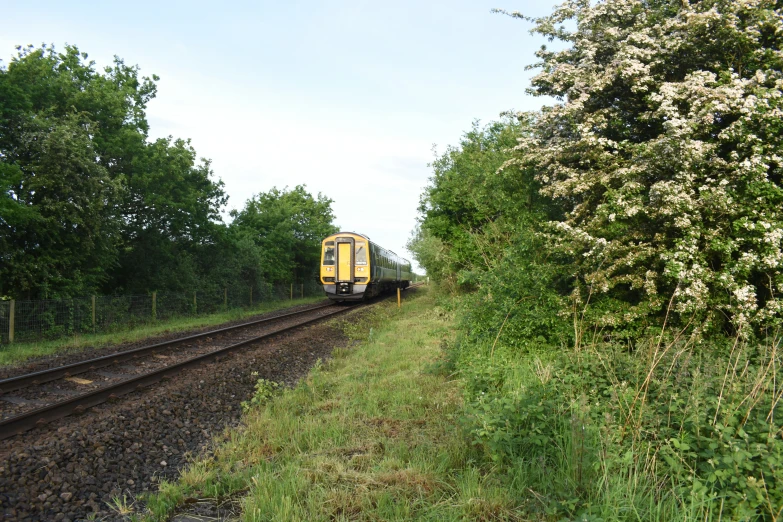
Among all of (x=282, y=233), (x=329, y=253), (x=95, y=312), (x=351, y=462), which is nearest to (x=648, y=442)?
(x=351, y=462)

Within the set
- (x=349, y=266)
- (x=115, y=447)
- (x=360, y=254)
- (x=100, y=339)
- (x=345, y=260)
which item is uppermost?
(x=360, y=254)

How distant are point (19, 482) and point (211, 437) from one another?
1.80m

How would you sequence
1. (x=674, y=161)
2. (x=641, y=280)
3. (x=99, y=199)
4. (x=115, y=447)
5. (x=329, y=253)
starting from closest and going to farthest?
(x=115, y=447) < (x=674, y=161) < (x=641, y=280) < (x=99, y=199) < (x=329, y=253)

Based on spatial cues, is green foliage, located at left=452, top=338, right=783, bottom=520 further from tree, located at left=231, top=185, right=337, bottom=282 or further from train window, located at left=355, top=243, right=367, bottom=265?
tree, located at left=231, top=185, right=337, bottom=282

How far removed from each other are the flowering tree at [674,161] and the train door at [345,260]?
15.7 meters

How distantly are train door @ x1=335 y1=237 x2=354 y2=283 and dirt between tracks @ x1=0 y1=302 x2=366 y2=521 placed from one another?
16.1 metres

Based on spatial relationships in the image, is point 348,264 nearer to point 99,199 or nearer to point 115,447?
point 99,199

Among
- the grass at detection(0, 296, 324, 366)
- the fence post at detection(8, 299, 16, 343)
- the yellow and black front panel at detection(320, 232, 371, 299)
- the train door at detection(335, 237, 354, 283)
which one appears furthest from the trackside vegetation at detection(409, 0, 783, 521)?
the train door at detection(335, 237, 354, 283)

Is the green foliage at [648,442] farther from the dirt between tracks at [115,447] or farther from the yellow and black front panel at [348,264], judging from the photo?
the yellow and black front panel at [348,264]

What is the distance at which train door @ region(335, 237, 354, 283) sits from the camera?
79.5 feet

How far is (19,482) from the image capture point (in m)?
3.97

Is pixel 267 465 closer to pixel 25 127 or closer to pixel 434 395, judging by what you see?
pixel 434 395

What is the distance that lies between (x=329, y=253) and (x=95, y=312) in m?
12.0

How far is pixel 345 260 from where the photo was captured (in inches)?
957
